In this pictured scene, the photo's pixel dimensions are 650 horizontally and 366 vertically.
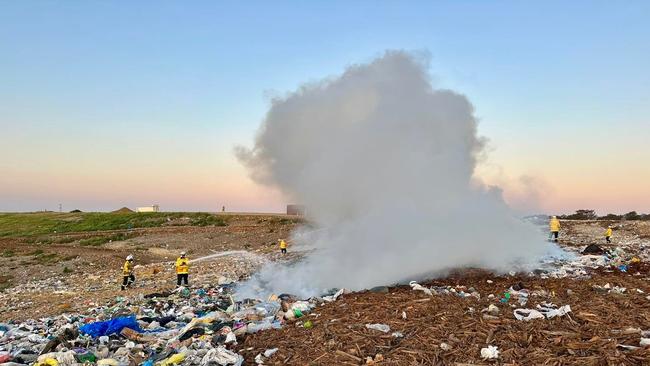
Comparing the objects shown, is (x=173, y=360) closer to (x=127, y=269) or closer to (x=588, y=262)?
(x=588, y=262)

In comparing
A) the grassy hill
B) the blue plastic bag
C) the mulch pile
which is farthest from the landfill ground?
the grassy hill

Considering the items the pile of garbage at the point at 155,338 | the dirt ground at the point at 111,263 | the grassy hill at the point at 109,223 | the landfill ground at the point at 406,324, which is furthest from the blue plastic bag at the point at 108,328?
the grassy hill at the point at 109,223

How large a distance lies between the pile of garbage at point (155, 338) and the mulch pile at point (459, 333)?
1.19 ft

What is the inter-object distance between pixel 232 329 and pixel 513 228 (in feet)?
32.7

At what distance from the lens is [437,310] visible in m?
6.88

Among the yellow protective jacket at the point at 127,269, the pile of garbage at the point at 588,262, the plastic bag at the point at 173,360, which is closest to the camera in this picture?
the plastic bag at the point at 173,360

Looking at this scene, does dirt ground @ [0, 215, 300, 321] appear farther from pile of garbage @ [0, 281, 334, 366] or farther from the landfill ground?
pile of garbage @ [0, 281, 334, 366]

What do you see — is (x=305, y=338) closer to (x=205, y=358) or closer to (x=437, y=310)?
(x=205, y=358)

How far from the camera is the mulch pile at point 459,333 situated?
502 centimetres

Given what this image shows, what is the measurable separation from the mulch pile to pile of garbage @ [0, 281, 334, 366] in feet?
1.19

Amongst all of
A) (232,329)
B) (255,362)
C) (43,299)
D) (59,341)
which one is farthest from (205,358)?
(43,299)

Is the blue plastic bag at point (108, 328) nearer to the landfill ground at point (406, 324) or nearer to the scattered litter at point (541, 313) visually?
the landfill ground at point (406, 324)

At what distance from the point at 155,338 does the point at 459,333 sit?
14.1ft

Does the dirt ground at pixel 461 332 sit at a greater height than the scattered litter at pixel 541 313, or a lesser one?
lesser
